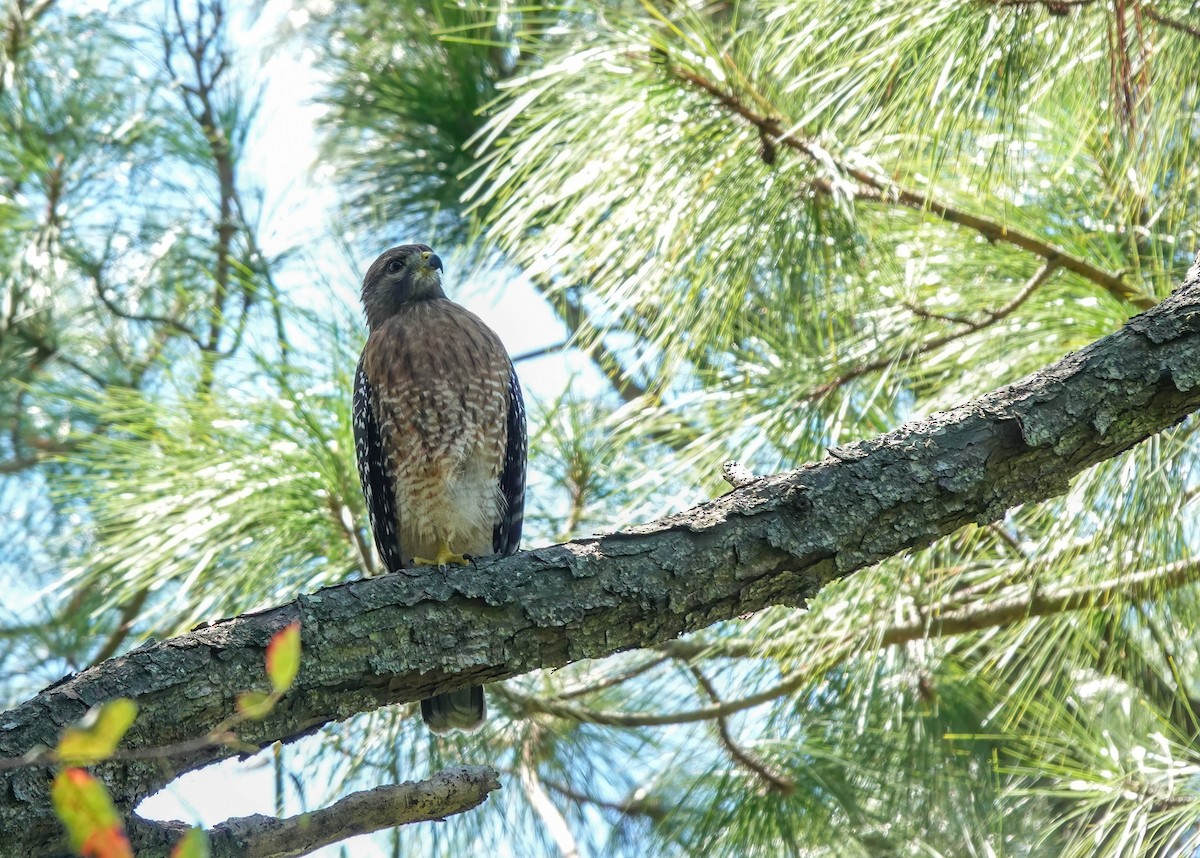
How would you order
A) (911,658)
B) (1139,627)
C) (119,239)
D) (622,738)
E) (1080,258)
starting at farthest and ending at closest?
1. (119,239)
2. (622,738)
3. (911,658)
4. (1139,627)
5. (1080,258)

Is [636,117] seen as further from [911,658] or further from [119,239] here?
[119,239]

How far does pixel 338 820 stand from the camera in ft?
5.97

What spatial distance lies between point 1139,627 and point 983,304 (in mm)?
933

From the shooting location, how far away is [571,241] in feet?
11.0

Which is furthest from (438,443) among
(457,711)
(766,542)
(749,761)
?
(766,542)

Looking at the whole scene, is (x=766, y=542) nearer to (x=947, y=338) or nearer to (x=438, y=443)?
(x=947, y=338)

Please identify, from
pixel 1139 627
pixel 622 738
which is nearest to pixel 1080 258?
pixel 1139 627

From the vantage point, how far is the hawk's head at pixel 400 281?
12.8ft

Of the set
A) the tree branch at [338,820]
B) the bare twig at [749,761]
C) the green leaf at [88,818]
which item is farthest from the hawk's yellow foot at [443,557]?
the green leaf at [88,818]

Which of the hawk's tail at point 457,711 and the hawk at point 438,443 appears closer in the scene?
the hawk's tail at point 457,711

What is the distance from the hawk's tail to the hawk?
15.0 inches

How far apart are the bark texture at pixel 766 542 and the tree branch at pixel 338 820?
166 mm

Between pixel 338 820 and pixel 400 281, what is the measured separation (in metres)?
2.37

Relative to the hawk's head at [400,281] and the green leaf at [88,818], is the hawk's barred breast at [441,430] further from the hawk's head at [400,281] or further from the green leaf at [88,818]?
the green leaf at [88,818]
